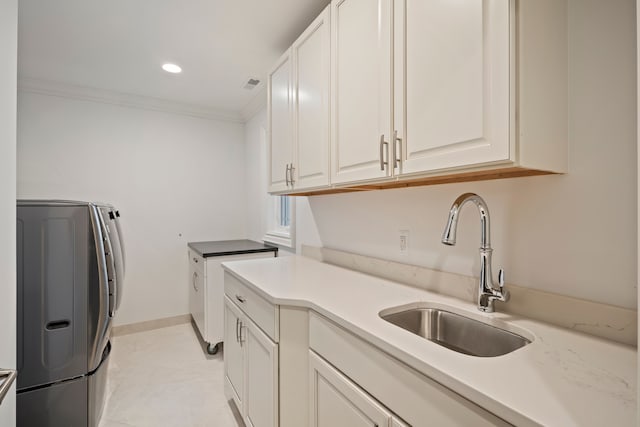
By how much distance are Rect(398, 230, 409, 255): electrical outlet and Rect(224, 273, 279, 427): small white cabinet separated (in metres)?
0.68

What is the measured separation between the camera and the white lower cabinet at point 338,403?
861mm

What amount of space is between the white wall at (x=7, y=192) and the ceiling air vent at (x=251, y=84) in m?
Answer: 1.76

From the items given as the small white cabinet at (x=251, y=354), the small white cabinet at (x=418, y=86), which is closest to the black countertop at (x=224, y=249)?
the small white cabinet at (x=251, y=354)

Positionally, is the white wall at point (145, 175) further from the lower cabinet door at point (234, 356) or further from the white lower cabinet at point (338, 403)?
the white lower cabinet at point (338, 403)

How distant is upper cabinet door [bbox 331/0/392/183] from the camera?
46.9 inches

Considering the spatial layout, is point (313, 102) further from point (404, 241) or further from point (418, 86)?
point (404, 241)

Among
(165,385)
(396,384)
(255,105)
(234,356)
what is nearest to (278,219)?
(255,105)

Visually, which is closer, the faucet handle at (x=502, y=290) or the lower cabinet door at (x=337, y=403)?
the lower cabinet door at (x=337, y=403)

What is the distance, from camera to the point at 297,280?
156cm

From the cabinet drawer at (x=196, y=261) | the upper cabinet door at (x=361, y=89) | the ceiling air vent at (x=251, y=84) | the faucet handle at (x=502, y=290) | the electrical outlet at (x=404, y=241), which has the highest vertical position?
the ceiling air vent at (x=251, y=84)

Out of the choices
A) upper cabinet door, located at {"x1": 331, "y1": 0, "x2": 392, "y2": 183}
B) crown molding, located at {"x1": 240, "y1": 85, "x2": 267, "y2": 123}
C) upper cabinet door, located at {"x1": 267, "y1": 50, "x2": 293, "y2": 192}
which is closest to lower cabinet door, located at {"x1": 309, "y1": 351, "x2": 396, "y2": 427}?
upper cabinet door, located at {"x1": 331, "y1": 0, "x2": 392, "y2": 183}

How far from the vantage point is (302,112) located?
1757 mm

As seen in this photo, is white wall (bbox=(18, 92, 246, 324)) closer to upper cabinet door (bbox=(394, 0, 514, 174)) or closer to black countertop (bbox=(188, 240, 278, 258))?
black countertop (bbox=(188, 240, 278, 258))

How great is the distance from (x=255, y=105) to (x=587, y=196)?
2940 mm
